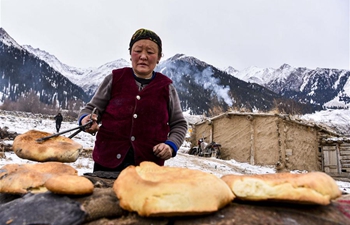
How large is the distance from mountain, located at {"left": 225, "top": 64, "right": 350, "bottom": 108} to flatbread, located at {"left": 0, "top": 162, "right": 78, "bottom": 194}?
8015 centimetres

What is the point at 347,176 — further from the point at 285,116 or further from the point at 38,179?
the point at 38,179

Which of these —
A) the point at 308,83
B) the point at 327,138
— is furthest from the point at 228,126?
the point at 308,83

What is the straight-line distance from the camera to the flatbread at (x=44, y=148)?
71.5 inches

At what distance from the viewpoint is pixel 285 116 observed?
13.6 metres

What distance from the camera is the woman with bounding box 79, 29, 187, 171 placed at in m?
2.10

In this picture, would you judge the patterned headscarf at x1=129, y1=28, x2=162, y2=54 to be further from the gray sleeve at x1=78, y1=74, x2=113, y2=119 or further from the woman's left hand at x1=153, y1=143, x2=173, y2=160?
the woman's left hand at x1=153, y1=143, x2=173, y2=160

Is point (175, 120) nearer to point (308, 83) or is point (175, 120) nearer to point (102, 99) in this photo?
point (102, 99)

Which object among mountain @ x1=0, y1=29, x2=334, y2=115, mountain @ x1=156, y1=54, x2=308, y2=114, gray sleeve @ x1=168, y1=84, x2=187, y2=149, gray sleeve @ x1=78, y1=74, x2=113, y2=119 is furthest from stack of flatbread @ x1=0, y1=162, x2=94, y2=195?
mountain @ x1=156, y1=54, x2=308, y2=114

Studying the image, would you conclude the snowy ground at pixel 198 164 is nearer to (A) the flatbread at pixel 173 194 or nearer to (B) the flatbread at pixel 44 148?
(B) the flatbread at pixel 44 148

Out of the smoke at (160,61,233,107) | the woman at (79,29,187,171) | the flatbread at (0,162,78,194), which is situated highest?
the smoke at (160,61,233,107)

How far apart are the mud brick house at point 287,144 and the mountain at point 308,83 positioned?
211 ft

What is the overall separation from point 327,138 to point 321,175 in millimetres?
15448

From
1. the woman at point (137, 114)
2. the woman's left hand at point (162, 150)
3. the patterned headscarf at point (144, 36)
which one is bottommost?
the woman's left hand at point (162, 150)

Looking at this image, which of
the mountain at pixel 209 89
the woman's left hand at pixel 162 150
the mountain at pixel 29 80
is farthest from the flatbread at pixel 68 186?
the mountain at pixel 209 89
